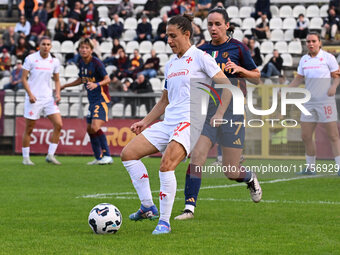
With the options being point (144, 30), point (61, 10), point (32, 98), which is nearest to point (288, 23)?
point (144, 30)

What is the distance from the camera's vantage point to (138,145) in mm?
7160

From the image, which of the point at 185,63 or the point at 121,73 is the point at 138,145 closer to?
the point at 185,63

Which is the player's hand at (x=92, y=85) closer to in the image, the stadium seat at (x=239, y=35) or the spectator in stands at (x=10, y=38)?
the stadium seat at (x=239, y=35)

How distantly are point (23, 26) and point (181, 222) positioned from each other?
19775 millimetres

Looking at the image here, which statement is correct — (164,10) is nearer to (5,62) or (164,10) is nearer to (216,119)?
(5,62)

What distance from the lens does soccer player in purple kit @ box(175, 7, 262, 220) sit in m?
7.97

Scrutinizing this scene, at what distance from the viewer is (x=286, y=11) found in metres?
25.6

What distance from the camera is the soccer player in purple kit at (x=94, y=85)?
14.9 meters

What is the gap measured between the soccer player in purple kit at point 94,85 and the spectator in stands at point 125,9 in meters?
12.2

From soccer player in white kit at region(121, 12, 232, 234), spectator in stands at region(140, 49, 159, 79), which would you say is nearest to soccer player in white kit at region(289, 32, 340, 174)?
soccer player in white kit at region(121, 12, 232, 234)

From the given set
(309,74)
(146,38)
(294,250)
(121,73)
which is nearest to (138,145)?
(294,250)

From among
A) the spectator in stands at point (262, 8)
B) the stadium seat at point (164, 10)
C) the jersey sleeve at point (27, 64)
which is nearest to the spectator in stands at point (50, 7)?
the stadium seat at point (164, 10)

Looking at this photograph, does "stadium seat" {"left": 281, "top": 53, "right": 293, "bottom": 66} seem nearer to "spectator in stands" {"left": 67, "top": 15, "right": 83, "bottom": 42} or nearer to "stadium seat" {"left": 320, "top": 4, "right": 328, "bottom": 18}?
"stadium seat" {"left": 320, "top": 4, "right": 328, "bottom": 18}

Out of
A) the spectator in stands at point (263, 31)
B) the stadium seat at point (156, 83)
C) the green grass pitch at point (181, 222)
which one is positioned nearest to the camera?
the green grass pitch at point (181, 222)
